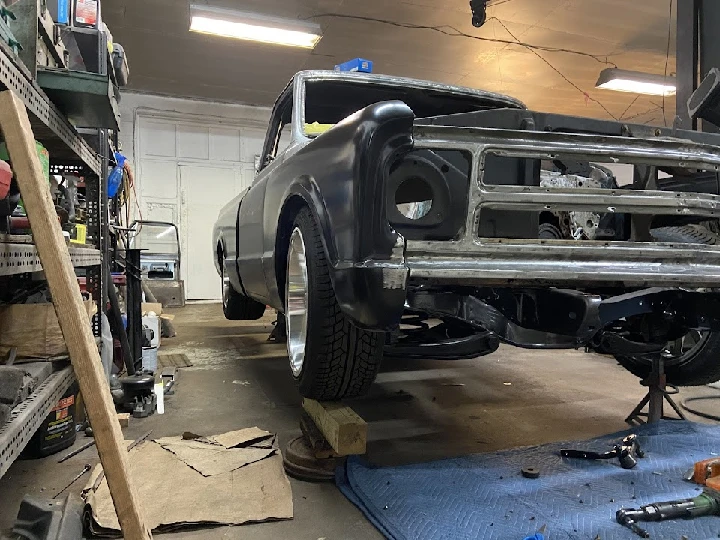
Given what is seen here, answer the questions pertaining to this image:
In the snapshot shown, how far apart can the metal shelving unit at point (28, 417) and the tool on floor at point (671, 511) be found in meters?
1.69

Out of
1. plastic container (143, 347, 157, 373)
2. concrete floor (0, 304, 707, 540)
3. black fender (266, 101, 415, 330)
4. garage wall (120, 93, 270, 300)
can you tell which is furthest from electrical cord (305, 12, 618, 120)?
black fender (266, 101, 415, 330)

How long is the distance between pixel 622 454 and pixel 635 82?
791 centimetres

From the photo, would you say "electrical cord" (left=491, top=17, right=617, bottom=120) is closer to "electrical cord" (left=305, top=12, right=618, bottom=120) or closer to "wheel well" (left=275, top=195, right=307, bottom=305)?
"electrical cord" (left=305, top=12, right=618, bottom=120)

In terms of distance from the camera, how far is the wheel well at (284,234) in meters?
2.13

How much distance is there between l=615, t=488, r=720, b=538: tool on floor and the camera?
64.1 inches

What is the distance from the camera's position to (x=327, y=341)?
6.09 feet

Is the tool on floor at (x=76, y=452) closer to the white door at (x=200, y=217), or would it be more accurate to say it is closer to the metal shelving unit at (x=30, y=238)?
the metal shelving unit at (x=30, y=238)

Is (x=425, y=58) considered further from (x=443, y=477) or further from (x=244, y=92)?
(x=443, y=477)

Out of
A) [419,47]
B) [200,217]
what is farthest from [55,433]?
[200,217]

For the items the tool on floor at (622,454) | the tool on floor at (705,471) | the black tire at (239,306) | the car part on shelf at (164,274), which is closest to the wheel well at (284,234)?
the tool on floor at (622,454)

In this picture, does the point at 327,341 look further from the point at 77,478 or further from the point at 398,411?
the point at 398,411

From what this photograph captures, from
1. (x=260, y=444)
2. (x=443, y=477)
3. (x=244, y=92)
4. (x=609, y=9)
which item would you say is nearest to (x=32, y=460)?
(x=260, y=444)

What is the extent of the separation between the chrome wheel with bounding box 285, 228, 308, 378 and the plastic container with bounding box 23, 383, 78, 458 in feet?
3.26

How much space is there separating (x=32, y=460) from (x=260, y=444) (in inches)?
36.5
